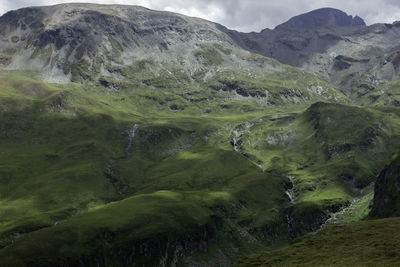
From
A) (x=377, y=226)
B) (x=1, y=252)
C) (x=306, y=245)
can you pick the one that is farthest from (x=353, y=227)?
(x=1, y=252)

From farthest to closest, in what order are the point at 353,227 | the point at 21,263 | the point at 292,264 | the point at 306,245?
the point at 21,263, the point at 353,227, the point at 306,245, the point at 292,264

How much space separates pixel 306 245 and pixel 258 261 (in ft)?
68.4

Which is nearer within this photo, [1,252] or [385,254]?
[385,254]

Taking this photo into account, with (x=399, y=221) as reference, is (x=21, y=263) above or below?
below

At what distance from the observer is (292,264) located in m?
117

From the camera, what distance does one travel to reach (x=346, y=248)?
12394 centimetres

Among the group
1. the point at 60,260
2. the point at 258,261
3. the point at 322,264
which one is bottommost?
the point at 60,260

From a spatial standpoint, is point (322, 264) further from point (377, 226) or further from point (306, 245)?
point (377, 226)

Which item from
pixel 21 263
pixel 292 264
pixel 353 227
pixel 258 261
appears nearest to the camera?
pixel 292 264

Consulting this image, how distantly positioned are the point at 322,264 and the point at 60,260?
136229 millimetres

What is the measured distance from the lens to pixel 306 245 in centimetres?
14150

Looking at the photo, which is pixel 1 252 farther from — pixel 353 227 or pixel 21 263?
pixel 353 227

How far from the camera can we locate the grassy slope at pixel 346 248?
106688 mm

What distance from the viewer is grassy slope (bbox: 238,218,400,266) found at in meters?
107
